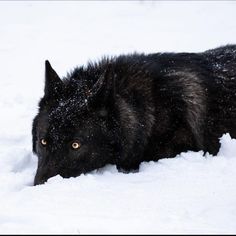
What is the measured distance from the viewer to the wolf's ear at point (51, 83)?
16.1 ft

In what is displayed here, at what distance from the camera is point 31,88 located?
9.06m

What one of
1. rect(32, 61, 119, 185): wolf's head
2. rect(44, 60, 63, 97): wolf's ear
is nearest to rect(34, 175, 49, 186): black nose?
rect(32, 61, 119, 185): wolf's head

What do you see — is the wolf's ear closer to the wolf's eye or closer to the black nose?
the wolf's eye

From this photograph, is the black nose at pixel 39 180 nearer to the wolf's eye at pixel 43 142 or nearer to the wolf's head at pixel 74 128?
the wolf's head at pixel 74 128

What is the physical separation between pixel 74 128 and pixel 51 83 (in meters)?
0.69

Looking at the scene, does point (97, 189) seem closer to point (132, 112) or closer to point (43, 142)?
point (43, 142)

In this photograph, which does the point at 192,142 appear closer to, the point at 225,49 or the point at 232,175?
the point at 232,175

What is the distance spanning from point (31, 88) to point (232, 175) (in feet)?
18.5

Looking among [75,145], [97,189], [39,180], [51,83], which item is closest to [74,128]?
[75,145]

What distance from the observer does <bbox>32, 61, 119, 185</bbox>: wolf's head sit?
176 inches

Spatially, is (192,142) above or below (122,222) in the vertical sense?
above

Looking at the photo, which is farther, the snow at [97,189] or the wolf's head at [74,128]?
the wolf's head at [74,128]

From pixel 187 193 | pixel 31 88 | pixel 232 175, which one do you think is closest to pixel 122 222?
pixel 187 193

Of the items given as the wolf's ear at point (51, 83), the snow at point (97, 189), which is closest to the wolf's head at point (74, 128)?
the wolf's ear at point (51, 83)
